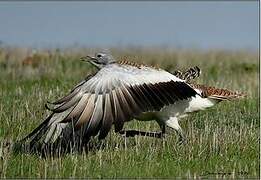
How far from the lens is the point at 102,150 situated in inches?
330

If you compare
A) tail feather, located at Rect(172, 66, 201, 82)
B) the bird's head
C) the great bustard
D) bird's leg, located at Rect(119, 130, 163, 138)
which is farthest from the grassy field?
tail feather, located at Rect(172, 66, 201, 82)

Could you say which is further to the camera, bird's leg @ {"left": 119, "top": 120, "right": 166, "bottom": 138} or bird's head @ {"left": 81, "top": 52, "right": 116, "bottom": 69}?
bird's leg @ {"left": 119, "top": 120, "right": 166, "bottom": 138}

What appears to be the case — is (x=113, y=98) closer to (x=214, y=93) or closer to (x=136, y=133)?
(x=136, y=133)

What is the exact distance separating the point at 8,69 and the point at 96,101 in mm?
10745

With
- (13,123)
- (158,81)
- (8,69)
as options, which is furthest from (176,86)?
(8,69)

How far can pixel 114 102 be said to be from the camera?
7859mm

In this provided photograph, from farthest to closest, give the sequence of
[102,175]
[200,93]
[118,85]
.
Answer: [200,93]
[118,85]
[102,175]

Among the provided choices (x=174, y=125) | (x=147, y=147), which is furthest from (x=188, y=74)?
(x=147, y=147)

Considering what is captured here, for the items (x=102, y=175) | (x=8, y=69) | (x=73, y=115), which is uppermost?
(x=8, y=69)

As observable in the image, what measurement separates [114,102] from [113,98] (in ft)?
0.16

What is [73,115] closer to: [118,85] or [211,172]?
[118,85]

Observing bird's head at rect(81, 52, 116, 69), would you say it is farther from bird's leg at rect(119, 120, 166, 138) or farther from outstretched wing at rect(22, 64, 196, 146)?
bird's leg at rect(119, 120, 166, 138)

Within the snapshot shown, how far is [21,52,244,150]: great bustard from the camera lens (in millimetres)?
7770

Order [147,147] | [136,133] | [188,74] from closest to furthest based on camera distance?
[147,147] → [136,133] → [188,74]
